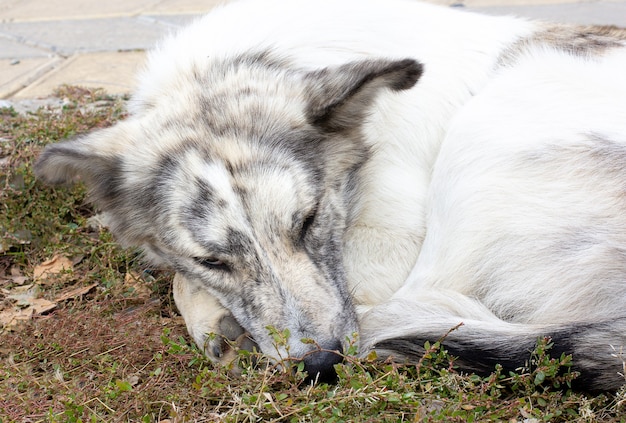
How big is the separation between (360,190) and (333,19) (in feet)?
3.10

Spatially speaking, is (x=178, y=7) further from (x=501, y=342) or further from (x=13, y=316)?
(x=501, y=342)

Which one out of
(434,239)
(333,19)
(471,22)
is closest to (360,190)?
(434,239)

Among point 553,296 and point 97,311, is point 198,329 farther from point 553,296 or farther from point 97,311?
point 553,296

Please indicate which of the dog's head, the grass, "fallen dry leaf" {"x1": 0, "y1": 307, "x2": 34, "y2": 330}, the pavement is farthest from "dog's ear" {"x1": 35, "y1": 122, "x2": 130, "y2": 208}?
the pavement

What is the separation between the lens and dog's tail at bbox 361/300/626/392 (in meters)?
2.61

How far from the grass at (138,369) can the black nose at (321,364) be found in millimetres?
51

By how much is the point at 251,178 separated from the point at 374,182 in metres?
0.78

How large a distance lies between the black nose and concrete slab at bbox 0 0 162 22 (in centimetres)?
598

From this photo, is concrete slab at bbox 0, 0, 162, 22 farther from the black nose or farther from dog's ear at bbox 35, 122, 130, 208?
the black nose

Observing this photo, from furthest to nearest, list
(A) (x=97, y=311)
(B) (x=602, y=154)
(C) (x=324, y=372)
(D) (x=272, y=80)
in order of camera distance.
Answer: (A) (x=97, y=311)
(D) (x=272, y=80)
(B) (x=602, y=154)
(C) (x=324, y=372)

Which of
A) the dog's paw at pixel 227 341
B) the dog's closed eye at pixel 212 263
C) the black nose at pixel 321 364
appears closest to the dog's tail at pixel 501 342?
the black nose at pixel 321 364

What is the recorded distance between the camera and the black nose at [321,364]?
2832 millimetres

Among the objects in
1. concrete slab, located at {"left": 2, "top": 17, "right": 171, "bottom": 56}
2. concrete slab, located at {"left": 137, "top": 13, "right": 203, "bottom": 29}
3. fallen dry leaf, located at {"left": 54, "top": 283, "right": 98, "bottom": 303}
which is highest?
concrete slab, located at {"left": 137, "top": 13, "right": 203, "bottom": 29}

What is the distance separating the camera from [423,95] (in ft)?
12.5
